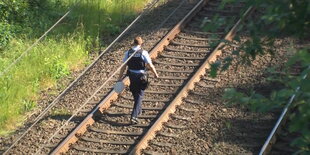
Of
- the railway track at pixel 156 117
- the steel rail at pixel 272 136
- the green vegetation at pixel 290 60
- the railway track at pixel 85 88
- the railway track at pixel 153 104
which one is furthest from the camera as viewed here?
the railway track at pixel 85 88

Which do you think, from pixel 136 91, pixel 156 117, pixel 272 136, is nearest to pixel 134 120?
pixel 156 117

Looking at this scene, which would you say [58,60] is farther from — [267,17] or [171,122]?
[267,17]

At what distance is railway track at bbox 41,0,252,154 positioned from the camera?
10102 millimetres

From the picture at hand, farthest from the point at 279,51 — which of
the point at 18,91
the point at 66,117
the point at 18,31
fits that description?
the point at 18,31

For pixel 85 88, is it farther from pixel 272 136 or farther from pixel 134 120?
pixel 272 136

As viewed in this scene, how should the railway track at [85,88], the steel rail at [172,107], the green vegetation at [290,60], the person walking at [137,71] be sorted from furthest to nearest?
the railway track at [85,88], the person walking at [137,71], the steel rail at [172,107], the green vegetation at [290,60]

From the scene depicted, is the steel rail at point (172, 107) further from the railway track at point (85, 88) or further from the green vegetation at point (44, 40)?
the green vegetation at point (44, 40)

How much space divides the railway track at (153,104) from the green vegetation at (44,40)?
1661 millimetres

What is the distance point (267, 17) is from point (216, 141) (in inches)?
204

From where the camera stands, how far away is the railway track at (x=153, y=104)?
33.1ft

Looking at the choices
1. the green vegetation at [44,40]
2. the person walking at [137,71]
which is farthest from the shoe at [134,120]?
the green vegetation at [44,40]

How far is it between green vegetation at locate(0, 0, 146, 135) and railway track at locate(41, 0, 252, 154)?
1.66 metres

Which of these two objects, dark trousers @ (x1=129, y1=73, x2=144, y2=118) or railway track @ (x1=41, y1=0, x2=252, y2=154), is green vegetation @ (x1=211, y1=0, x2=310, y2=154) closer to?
railway track @ (x1=41, y1=0, x2=252, y2=154)

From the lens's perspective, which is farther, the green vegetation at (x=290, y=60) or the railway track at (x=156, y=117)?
the railway track at (x=156, y=117)
